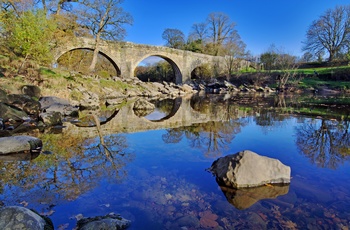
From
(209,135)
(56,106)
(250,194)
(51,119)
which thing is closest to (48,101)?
(56,106)

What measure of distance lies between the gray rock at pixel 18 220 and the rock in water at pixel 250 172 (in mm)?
2405

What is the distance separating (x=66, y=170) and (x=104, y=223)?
1973 mm

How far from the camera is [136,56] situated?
28.9 meters

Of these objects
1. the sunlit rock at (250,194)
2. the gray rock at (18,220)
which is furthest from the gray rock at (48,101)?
the sunlit rock at (250,194)

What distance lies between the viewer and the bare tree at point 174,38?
41.2 m

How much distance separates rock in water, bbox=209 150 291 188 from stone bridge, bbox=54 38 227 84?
21182mm

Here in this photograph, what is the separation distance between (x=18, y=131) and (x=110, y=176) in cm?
448

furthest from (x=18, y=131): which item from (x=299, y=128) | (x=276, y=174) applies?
(x=299, y=128)

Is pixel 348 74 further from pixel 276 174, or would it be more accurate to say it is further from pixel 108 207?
pixel 108 207

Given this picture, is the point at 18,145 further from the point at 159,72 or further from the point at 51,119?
the point at 159,72

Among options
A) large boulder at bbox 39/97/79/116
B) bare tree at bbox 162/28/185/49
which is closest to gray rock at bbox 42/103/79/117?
large boulder at bbox 39/97/79/116

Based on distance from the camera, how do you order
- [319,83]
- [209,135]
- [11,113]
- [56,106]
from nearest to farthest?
[209,135] < [11,113] < [56,106] < [319,83]

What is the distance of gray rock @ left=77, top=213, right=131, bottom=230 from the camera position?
2295 millimetres

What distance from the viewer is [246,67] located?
3925cm
